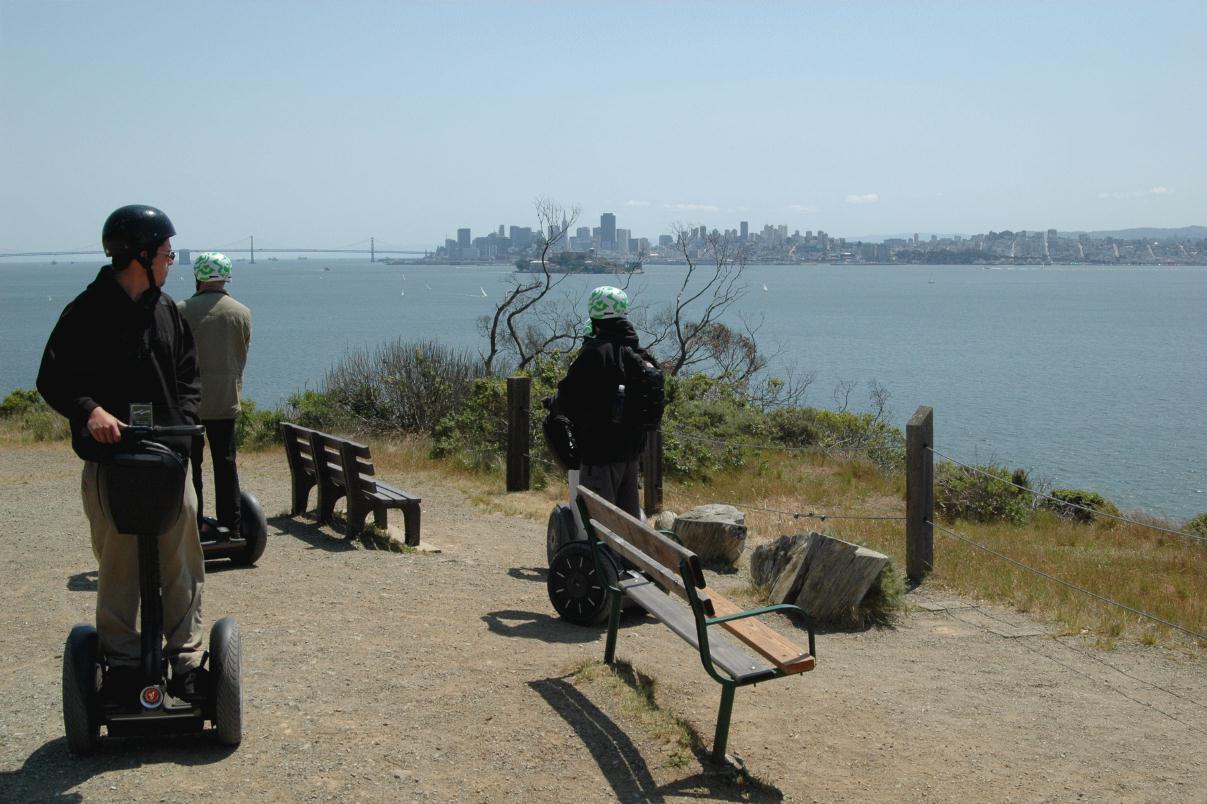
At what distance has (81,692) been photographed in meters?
4.11

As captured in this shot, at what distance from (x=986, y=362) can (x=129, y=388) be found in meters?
66.5

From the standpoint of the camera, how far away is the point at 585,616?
21.5 feet

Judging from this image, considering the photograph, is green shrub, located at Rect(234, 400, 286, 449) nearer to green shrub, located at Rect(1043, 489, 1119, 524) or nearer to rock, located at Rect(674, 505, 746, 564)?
rock, located at Rect(674, 505, 746, 564)

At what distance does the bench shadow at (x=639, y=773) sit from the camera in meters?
4.34

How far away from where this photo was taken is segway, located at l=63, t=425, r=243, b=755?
3.89 metres

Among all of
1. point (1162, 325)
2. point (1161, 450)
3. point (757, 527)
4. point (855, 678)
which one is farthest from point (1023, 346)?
point (855, 678)

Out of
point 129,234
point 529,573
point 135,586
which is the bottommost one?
point 529,573

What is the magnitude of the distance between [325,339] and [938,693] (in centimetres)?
7790

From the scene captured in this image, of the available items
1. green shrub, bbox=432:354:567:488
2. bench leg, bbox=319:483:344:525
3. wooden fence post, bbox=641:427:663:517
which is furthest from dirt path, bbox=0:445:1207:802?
green shrub, bbox=432:354:567:488

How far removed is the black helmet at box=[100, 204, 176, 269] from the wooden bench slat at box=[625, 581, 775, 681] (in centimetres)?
253

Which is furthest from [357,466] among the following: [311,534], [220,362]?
[220,362]

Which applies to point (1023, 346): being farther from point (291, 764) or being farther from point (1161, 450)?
point (291, 764)

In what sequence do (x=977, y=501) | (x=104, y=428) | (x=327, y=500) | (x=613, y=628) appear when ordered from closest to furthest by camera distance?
(x=104, y=428) → (x=613, y=628) → (x=327, y=500) → (x=977, y=501)

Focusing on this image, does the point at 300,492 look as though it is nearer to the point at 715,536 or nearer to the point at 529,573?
the point at 529,573
